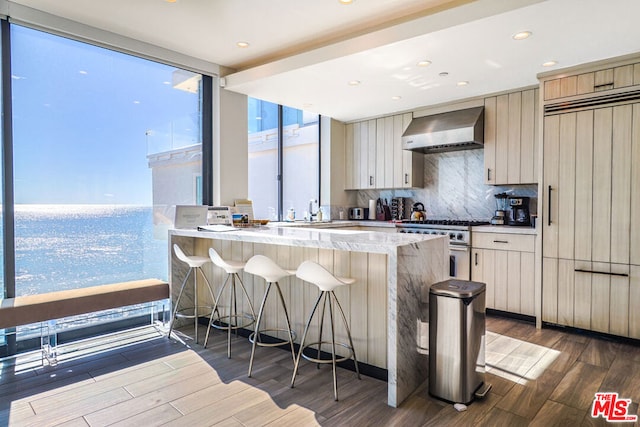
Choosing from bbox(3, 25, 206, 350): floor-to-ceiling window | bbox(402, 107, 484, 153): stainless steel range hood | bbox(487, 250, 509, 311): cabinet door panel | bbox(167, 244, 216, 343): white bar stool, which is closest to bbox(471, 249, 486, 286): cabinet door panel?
bbox(487, 250, 509, 311): cabinet door panel

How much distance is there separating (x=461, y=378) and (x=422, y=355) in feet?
1.06

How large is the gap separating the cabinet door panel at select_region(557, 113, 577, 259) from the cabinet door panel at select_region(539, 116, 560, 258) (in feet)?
0.11

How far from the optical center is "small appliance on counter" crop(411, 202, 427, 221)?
5.21 meters

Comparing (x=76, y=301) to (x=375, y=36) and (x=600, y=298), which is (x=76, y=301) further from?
(x=600, y=298)

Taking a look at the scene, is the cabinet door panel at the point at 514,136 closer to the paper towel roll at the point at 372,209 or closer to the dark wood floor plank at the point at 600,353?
the dark wood floor plank at the point at 600,353

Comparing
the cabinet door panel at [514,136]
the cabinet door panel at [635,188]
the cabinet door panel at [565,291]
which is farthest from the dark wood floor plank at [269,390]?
the cabinet door panel at [514,136]

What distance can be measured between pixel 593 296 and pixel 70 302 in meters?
4.44

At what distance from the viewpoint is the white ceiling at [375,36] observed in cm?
267

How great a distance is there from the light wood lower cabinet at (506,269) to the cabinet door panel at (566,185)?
0.30 m

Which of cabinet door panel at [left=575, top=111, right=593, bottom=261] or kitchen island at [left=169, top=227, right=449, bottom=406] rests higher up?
cabinet door panel at [left=575, top=111, right=593, bottom=261]

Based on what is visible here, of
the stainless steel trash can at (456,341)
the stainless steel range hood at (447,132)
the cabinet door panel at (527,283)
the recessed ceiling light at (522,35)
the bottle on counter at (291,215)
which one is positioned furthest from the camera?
the bottle on counter at (291,215)

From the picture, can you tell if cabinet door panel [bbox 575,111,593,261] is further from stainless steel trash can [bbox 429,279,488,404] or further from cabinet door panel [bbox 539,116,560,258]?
stainless steel trash can [bbox 429,279,488,404]

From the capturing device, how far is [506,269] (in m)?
4.05

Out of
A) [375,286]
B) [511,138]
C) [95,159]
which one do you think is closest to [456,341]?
[375,286]
